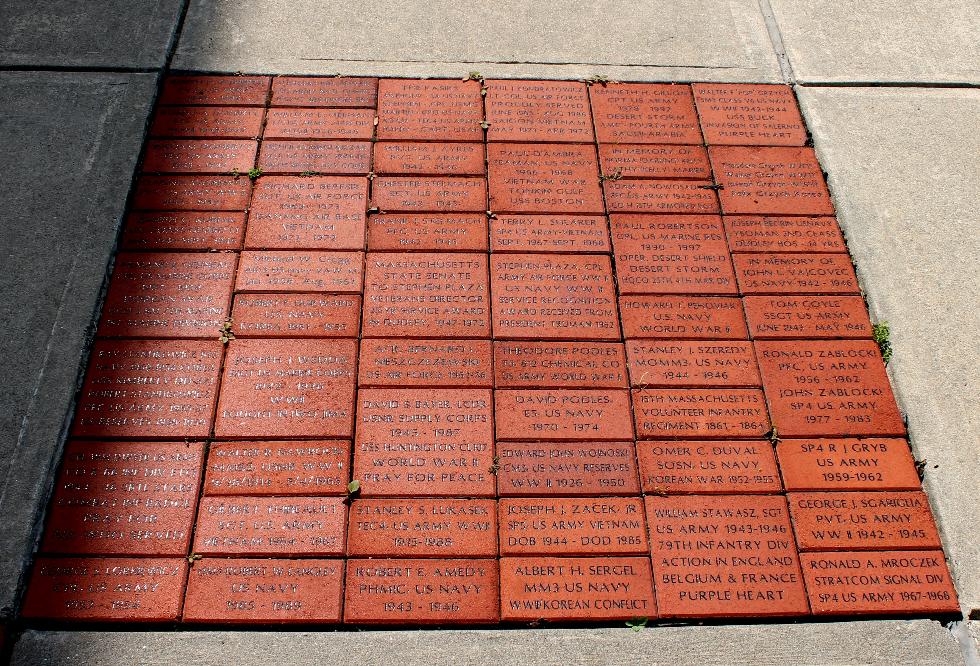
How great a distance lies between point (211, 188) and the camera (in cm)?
349

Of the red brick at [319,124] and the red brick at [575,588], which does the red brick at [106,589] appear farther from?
the red brick at [319,124]

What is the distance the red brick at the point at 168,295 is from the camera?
308cm

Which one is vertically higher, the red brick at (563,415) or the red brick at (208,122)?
the red brick at (208,122)

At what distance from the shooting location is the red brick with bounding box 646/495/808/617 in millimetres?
2645

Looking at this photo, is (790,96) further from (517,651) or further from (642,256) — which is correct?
(517,651)

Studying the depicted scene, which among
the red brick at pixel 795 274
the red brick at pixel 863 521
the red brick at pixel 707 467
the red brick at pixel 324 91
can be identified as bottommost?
the red brick at pixel 863 521

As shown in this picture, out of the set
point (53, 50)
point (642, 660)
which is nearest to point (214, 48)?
point (53, 50)

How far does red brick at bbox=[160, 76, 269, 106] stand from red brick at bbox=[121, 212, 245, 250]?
799 mm

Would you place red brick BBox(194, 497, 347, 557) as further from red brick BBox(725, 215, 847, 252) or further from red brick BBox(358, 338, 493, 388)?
red brick BBox(725, 215, 847, 252)

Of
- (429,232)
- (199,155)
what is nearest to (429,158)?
(429,232)

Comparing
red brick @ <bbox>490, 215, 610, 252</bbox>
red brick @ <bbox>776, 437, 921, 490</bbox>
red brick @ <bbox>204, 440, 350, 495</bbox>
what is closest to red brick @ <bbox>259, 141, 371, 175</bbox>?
red brick @ <bbox>490, 215, 610, 252</bbox>

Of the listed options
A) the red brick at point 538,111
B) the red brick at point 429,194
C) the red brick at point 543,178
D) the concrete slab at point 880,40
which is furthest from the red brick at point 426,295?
the concrete slab at point 880,40

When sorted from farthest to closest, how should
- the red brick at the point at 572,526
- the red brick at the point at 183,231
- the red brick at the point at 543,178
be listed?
the red brick at the point at 543,178 < the red brick at the point at 183,231 < the red brick at the point at 572,526

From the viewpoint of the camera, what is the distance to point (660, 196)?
3.61 meters
